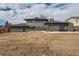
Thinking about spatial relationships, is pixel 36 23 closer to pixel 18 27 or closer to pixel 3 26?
pixel 18 27

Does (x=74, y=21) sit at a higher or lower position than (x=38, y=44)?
higher

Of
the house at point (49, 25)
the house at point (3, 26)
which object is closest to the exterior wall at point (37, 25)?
the house at point (49, 25)

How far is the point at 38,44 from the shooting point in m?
1.79

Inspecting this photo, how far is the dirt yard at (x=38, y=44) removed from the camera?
1775 mm

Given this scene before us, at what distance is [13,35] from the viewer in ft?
5.91

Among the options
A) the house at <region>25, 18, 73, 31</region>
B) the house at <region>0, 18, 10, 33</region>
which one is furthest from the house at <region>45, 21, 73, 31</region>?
the house at <region>0, 18, 10, 33</region>

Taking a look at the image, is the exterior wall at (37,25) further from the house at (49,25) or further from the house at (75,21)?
the house at (75,21)

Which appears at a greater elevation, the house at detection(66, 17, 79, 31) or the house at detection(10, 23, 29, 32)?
the house at detection(66, 17, 79, 31)

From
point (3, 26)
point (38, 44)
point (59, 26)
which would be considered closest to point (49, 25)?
point (59, 26)

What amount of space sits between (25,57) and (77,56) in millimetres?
530

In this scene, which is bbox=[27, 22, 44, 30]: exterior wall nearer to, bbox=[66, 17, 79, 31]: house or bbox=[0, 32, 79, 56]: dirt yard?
bbox=[0, 32, 79, 56]: dirt yard

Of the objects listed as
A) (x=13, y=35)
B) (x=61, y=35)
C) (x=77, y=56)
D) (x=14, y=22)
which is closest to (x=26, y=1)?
(x=14, y=22)

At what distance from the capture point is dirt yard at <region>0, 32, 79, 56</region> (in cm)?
178

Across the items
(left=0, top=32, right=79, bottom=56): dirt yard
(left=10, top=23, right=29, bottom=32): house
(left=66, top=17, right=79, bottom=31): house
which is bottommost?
(left=0, top=32, right=79, bottom=56): dirt yard
